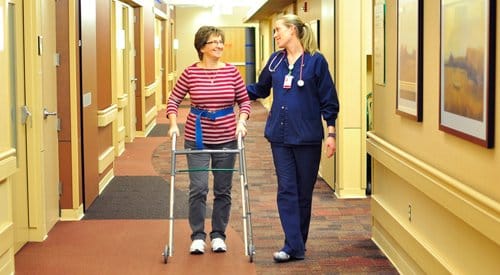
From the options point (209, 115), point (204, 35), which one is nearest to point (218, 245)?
point (209, 115)

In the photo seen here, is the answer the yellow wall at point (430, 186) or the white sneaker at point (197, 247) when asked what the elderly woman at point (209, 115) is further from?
the yellow wall at point (430, 186)

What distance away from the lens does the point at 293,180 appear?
18.5ft

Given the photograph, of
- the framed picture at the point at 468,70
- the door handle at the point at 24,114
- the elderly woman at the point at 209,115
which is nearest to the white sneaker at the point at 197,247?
the elderly woman at the point at 209,115

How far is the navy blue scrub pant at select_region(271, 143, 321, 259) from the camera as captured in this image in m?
5.63

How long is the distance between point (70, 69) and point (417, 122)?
10.8 ft

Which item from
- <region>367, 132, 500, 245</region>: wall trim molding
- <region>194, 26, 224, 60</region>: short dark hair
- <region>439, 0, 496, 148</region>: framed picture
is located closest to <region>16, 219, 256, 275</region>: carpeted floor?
<region>367, 132, 500, 245</region>: wall trim molding

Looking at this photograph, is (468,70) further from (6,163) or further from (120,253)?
(120,253)

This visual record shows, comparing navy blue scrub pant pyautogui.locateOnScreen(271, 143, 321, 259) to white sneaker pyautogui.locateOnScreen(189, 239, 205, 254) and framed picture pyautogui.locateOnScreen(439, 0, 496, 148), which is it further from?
framed picture pyautogui.locateOnScreen(439, 0, 496, 148)

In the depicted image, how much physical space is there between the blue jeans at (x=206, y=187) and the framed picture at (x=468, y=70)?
194 centimetres

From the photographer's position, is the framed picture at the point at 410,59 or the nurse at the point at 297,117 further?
the nurse at the point at 297,117

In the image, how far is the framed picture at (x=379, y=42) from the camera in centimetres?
602

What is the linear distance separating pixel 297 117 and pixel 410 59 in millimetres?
918

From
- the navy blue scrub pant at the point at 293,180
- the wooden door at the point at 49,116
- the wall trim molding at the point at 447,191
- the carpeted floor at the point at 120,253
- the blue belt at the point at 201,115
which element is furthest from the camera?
the wooden door at the point at 49,116

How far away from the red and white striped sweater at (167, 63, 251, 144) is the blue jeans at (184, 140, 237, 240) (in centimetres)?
8
